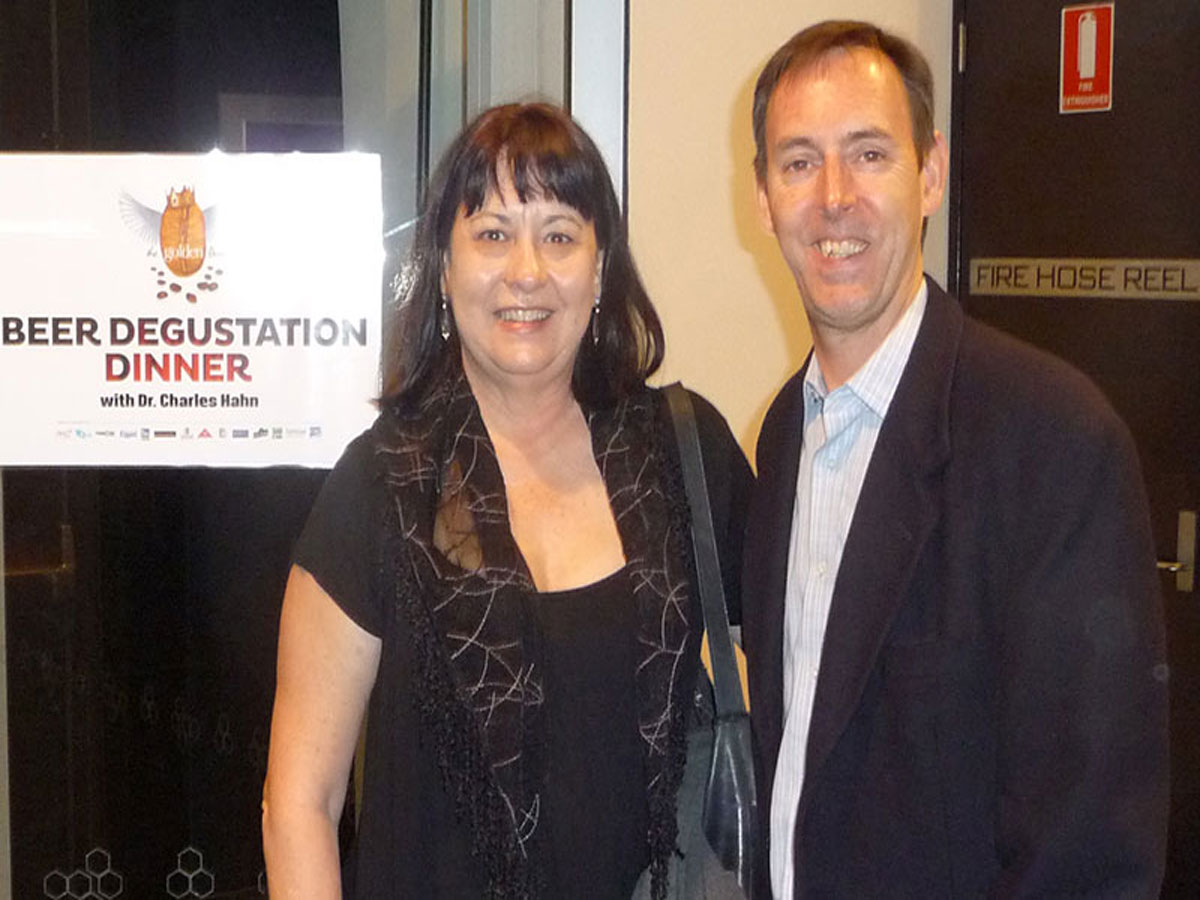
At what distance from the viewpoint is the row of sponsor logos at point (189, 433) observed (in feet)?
8.89

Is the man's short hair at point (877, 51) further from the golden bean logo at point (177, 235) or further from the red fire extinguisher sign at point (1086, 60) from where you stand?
the red fire extinguisher sign at point (1086, 60)

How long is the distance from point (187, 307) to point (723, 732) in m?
1.44

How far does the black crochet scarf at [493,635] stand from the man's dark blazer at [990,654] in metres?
0.28

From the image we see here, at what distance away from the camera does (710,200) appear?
3.25 m

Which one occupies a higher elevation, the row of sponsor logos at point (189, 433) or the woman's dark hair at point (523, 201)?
the woman's dark hair at point (523, 201)

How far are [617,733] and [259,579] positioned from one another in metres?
1.29

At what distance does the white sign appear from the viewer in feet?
8.76

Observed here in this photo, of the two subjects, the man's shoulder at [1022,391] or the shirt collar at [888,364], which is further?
the shirt collar at [888,364]

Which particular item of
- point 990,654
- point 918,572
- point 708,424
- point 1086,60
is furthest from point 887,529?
point 1086,60

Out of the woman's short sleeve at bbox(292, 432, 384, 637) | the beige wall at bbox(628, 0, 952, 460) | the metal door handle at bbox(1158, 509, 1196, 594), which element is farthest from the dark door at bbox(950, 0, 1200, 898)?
the woman's short sleeve at bbox(292, 432, 384, 637)

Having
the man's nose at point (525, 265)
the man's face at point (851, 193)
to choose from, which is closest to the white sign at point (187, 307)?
the man's nose at point (525, 265)

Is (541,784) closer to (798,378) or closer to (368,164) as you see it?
(798,378)

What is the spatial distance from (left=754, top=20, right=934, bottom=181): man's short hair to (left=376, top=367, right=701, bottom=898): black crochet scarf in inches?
21.5

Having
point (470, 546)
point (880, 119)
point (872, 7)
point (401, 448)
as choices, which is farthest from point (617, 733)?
point (872, 7)
